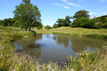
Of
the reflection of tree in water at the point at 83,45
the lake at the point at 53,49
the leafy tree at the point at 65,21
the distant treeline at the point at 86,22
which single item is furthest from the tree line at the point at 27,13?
the leafy tree at the point at 65,21

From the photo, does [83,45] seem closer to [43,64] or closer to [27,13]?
[43,64]

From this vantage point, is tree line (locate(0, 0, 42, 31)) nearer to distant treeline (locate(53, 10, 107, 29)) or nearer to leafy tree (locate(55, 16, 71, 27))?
distant treeline (locate(53, 10, 107, 29))

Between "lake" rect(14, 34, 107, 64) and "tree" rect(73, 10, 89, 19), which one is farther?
"tree" rect(73, 10, 89, 19)

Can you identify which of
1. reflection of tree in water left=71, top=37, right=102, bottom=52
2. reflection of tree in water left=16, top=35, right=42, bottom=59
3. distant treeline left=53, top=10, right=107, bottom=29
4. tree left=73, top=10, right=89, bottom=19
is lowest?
reflection of tree in water left=71, top=37, right=102, bottom=52

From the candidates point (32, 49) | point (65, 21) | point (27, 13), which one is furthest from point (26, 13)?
point (65, 21)

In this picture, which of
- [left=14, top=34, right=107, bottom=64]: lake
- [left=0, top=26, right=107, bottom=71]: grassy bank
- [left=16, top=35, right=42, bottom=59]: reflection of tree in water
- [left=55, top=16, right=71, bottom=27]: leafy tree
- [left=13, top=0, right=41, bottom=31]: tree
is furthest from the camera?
[left=55, top=16, right=71, bottom=27]: leafy tree

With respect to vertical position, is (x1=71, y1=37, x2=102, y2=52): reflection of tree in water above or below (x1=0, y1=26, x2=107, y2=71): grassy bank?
below

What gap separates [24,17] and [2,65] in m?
30.3

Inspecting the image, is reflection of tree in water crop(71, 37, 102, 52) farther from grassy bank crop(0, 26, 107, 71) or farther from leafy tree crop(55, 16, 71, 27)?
leafy tree crop(55, 16, 71, 27)

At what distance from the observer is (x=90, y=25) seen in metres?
53.4

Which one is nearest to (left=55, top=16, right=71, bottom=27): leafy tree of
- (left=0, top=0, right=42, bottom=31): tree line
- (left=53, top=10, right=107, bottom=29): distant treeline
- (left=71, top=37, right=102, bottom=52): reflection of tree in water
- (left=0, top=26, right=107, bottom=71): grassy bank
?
(left=53, top=10, right=107, bottom=29): distant treeline

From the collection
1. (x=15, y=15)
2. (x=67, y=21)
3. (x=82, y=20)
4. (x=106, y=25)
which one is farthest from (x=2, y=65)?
(x=67, y=21)

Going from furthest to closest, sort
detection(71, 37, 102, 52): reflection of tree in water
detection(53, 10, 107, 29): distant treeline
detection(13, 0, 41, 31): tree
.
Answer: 1. detection(53, 10, 107, 29): distant treeline
2. detection(13, 0, 41, 31): tree
3. detection(71, 37, 102, 52): reflection of tree in water

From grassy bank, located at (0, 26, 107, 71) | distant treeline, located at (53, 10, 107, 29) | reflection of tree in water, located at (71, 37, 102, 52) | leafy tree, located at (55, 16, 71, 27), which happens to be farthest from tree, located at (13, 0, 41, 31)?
leafy tree, located at (55, 16, 71, 27)
